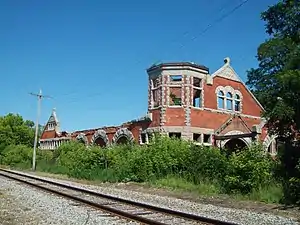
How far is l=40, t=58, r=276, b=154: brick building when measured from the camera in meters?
32.2

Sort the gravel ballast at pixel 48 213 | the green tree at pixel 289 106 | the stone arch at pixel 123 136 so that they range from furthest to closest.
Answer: the stone arch at pixel 123 136
the green tree at pixel 289 106
the gravel ballast at pixel 48 213

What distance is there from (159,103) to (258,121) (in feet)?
36.6

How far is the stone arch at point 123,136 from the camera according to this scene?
117 feet

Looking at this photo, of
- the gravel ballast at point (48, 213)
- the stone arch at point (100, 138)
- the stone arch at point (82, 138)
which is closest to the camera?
the gravel ballast at point (48, 213)

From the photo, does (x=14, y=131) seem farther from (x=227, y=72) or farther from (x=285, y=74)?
(x=285, y=74)

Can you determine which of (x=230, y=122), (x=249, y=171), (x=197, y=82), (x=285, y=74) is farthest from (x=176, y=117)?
(x=285, y=74)

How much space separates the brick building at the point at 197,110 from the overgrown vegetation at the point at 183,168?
4538 mm

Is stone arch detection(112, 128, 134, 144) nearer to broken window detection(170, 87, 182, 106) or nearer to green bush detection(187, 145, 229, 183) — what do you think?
broken window detection(170, 87, 182, 106)

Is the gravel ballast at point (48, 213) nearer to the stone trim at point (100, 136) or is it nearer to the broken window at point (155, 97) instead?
the broken window at point (155, 97)

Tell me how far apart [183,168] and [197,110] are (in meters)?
11.2

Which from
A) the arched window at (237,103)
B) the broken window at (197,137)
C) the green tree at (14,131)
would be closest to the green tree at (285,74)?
the broken window at (197,137)

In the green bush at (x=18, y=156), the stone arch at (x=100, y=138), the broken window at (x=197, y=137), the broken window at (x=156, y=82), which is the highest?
the broken window at (x=156, y=82)

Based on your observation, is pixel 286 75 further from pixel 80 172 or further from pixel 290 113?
pixel 80 172

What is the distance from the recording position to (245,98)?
125 feet
